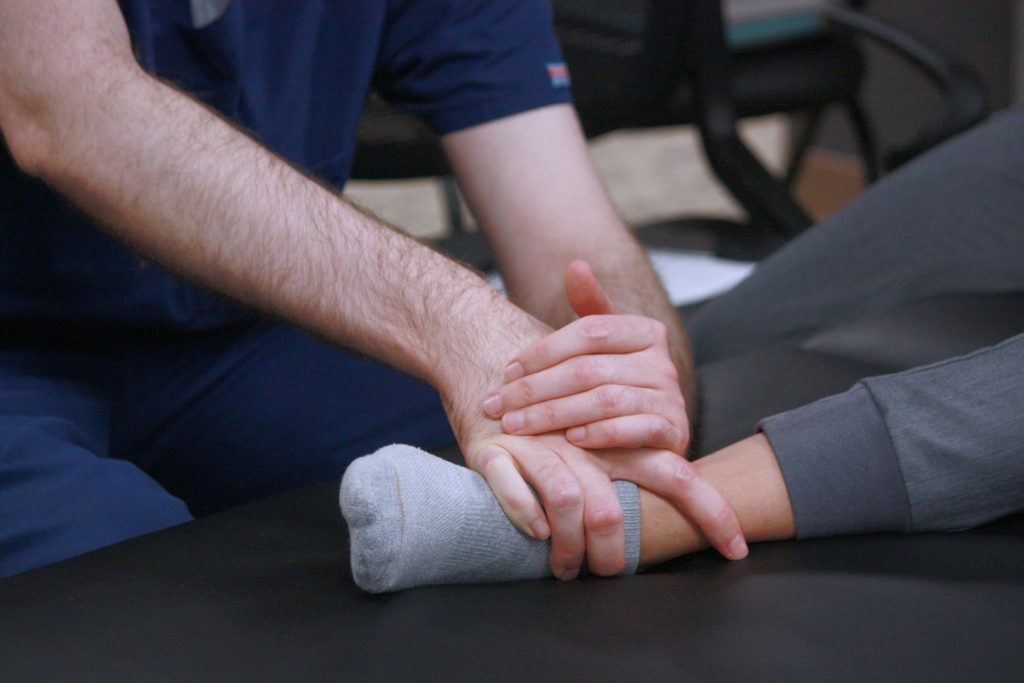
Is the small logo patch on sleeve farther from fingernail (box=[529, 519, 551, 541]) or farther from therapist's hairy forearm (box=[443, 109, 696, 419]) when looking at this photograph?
fingernail (box=[529, 519, 551, 541])

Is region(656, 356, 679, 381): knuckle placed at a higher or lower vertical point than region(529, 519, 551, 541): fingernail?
higher

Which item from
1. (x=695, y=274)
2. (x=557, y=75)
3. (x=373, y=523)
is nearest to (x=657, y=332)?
(x=373, y=523)

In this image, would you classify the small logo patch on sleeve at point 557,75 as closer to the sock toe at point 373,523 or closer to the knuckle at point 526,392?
the knuckle at point 526,392

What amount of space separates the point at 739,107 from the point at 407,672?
1477mm

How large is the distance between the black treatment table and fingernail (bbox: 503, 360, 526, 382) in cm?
13

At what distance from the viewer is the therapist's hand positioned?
580 millimetres

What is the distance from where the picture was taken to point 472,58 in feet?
3.08

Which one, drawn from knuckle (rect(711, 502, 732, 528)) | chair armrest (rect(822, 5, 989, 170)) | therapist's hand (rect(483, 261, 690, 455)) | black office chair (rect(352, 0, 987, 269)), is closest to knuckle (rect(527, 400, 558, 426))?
therapist's hand (rect(483, 261, 690, 455))

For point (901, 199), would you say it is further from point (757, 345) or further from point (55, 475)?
point (55, 475)

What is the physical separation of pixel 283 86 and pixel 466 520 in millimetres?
510

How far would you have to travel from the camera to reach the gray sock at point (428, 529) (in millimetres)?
503

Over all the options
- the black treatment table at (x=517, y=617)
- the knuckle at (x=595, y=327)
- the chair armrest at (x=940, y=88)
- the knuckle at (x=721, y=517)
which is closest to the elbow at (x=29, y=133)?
the black treatment table at (x=517, y=617)

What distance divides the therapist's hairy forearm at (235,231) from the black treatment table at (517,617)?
131 millimetres

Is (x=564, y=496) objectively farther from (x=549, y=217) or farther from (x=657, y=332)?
(x=549, y=217)
